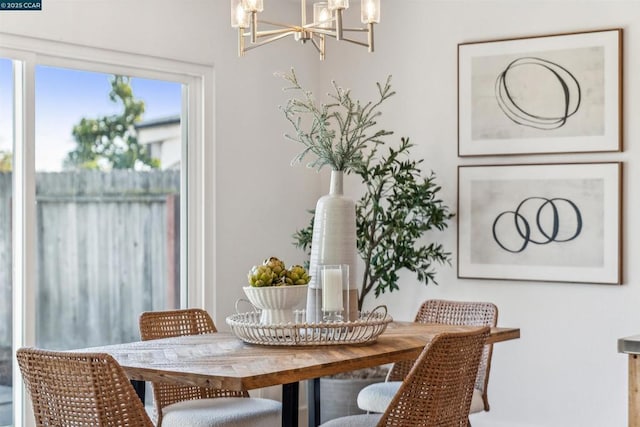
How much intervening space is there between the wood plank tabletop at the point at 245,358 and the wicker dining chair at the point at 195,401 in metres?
0.25

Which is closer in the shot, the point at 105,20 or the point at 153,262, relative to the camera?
Answer: the point at 105,20

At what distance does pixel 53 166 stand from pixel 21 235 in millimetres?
380

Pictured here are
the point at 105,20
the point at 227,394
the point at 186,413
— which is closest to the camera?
the point at 186,413

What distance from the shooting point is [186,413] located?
3508mm

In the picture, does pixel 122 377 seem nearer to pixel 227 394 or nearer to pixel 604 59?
pixel 227 394

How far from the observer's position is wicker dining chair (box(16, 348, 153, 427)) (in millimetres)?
2600

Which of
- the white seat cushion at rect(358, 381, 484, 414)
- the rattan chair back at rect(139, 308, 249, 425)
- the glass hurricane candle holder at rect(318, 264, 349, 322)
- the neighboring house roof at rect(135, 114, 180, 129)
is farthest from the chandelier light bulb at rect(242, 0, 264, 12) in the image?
the neighboring house roof at rect(135, 114, 180, 129)

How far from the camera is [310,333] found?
3.29m

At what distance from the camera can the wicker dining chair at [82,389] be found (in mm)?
2600

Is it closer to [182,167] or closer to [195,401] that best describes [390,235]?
[182,167]

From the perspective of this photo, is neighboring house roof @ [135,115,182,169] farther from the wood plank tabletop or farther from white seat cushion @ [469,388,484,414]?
white seat cushion @ [469,388,484,414]

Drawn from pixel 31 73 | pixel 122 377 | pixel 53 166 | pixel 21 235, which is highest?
pixel 31 73

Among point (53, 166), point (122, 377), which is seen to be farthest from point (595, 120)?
point (122, 377)

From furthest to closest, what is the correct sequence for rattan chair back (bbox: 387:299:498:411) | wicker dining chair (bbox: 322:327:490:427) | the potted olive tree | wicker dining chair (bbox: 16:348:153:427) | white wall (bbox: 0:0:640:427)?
the potted olive tree, white wall (bbox: 0:0:640:427), rattan chair back (bbox: 387:299:498:411), wicker dining chair (bbox: 322:327:490:427), wicker dining chair (bbox: 16:348:153:427)
